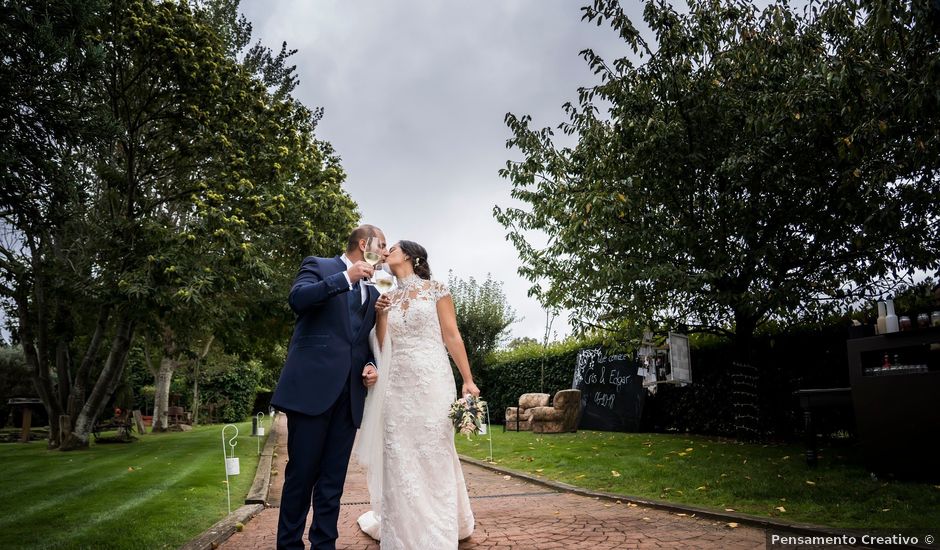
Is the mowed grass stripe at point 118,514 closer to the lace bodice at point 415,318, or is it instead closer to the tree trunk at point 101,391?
the lace bodice at point 415,318

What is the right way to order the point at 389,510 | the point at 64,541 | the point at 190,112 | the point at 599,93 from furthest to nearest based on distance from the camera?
the point at 190,112
the point at 599,93
the point at 64,541
the point at 389,510

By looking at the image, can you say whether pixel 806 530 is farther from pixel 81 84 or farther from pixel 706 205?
pixel 81 84

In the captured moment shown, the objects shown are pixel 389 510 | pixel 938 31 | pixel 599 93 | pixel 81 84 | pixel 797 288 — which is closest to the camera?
pixel 389 510

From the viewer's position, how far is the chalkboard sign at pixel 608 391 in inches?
610

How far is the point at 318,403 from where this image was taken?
3875mm

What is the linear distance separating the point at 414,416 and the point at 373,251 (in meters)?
1.31

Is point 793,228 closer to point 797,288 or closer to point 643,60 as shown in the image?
point 797,288

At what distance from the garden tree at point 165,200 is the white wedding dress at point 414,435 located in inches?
331

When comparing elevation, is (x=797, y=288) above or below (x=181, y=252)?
below

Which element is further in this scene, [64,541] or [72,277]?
[72,277]

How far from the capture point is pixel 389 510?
434 cm

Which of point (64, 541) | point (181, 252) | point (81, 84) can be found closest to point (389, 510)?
point (64, 541)

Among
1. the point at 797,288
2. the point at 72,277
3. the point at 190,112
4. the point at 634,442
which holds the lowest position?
the point at 634,442

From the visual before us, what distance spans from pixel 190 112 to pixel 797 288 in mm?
12520
